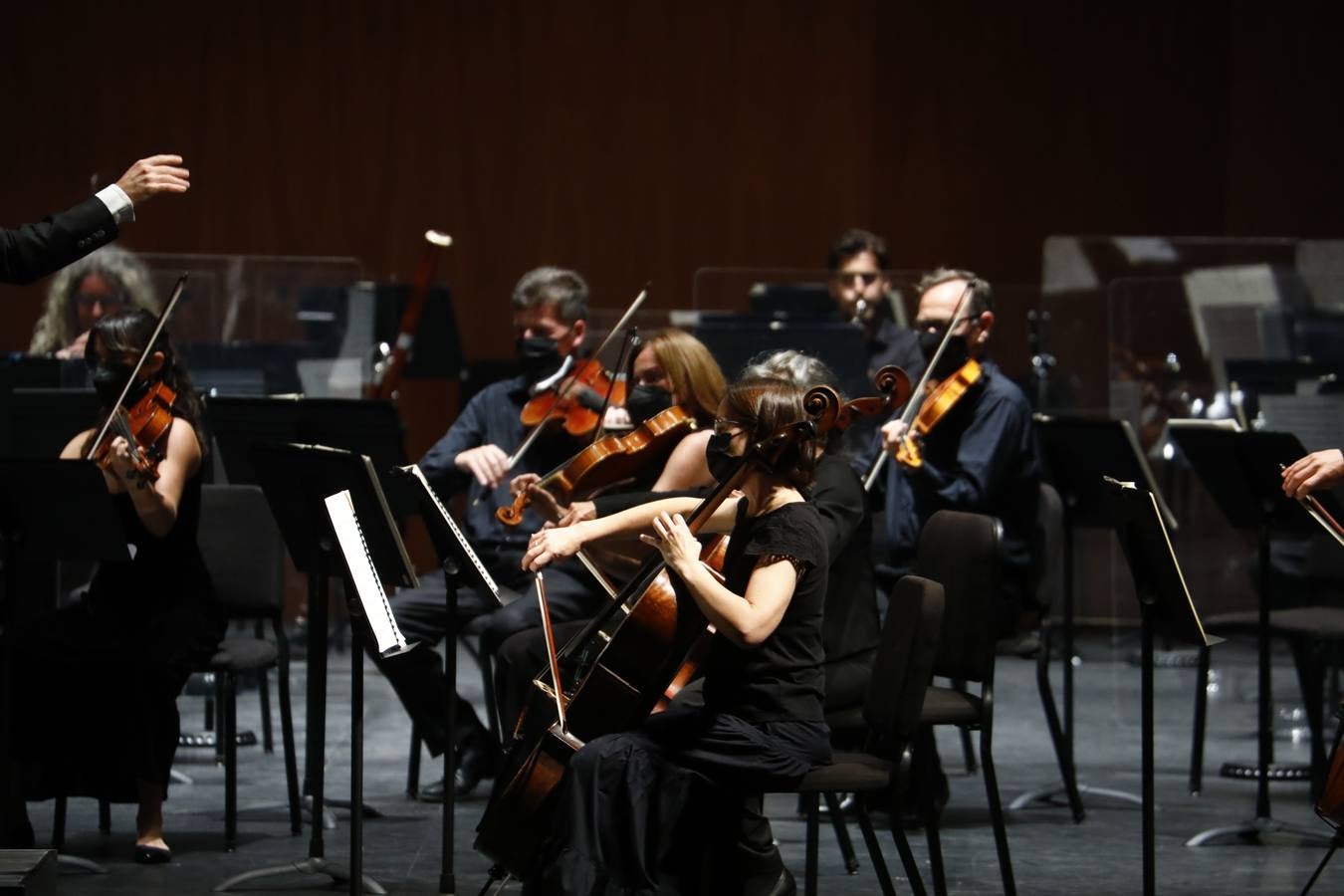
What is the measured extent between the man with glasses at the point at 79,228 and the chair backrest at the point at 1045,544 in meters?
2.28

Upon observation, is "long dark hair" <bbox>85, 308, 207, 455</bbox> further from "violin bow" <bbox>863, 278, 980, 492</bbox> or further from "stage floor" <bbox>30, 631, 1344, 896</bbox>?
"violin bow" <bbox>863, 278, 980, 492</bbox>

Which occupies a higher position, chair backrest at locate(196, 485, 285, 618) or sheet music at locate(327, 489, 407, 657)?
sheet music at locate(327, 489, 407, 657)

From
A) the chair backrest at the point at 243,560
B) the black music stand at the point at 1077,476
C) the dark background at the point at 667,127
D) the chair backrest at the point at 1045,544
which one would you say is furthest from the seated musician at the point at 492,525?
the dark background at the point at 667,127

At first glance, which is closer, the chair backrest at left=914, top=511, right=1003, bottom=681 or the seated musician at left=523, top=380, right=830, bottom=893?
the seated musician at left=523, top=380, right=830, bottom=893

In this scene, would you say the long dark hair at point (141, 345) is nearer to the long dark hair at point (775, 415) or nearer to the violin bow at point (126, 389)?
the violin bow at point (126, 389)

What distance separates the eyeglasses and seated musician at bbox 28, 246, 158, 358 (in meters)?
2.10

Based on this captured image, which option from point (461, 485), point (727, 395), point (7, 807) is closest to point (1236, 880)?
point (727, 395)

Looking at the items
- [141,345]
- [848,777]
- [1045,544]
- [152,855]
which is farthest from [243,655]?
[1045,544]

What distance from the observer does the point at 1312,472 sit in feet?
12.0

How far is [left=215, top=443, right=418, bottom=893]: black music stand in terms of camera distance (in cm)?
335

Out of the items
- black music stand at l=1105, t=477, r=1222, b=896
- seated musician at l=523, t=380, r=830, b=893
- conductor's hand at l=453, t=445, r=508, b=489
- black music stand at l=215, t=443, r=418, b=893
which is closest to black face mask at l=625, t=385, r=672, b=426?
conductor's hand at l=453, t=445, r=508, b=489

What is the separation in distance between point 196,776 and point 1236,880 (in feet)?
8.47

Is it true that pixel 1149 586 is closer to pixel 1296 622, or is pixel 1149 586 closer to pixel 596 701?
pixel 596 701

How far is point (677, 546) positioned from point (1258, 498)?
1818 millimetres
